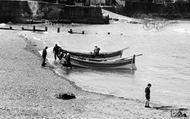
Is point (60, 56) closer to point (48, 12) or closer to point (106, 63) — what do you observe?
point (106, 63)

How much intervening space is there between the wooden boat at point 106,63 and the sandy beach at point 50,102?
215 inches

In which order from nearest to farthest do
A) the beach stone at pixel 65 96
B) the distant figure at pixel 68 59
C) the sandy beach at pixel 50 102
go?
the sandy beach at pixel 50 102
the beach stone at pixel 65 96
the distant figure at pixel 68 59

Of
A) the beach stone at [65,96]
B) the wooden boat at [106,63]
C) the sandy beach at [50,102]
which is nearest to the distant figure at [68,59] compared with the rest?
the wooden boat at [106,63]

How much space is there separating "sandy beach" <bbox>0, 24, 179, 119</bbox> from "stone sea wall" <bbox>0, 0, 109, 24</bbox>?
5920 cm

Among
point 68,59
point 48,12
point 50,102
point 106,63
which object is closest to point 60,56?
point 68,59

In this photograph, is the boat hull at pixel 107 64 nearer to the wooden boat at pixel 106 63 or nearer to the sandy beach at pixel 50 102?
the wooden boat at pixel 106 63

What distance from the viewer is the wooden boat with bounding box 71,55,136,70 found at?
3494 cm

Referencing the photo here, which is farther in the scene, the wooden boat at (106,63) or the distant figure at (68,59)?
the wooden boat at (106,63)

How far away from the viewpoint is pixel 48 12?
302 ft

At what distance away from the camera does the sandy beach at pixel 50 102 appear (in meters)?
18.3

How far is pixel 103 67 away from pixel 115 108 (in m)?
15.3

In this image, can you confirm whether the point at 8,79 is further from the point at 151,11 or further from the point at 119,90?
the point at 151,11

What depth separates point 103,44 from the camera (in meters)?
60.2

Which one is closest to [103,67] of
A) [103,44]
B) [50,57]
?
[50,57]
